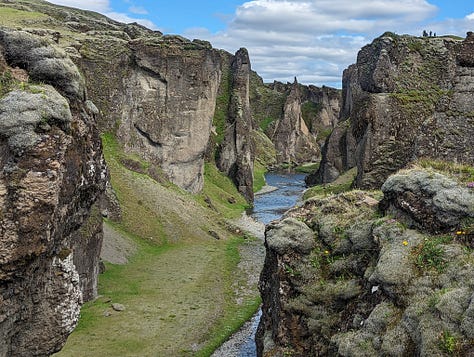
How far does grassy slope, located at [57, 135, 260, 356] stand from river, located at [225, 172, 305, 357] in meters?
4.32

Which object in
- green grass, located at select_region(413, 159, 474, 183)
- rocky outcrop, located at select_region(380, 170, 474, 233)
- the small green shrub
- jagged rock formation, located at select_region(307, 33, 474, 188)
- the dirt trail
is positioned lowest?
the dirt trail

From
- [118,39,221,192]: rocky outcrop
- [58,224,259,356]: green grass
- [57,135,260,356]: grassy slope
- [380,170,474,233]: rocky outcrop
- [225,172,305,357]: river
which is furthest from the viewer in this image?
[225,172,305,357]: river

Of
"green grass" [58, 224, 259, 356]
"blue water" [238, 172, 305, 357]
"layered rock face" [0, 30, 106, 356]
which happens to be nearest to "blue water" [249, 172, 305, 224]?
"blue water" [238, 172, 305, 357]

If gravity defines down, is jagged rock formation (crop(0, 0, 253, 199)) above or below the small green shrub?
above

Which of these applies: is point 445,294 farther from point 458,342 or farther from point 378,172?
point 378,172

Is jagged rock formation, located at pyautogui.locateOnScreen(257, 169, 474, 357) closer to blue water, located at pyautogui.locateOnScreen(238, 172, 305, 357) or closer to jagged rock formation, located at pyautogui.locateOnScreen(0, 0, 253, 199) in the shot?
blue water, located at pyautogui.locateOnScreen(238, 172, 305, 357)

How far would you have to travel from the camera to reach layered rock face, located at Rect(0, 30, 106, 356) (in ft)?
67.2

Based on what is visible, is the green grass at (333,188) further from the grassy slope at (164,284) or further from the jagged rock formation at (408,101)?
the jagged rock formation at (408,101)

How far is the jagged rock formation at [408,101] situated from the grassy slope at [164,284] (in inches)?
652

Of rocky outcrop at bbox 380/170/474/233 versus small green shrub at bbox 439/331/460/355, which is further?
Result: rocky outcrop at bbox 380/170/474/233

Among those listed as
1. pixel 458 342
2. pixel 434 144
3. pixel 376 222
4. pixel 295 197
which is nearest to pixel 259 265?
pixel 434 144

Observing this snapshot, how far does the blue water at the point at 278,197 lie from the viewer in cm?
9519

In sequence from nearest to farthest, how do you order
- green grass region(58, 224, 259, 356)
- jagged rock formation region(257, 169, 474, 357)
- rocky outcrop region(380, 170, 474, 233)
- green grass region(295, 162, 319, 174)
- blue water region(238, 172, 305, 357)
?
jagged rock formation region(257, 169, 474, 357) → rocky outcrop region(380, 170, 474, 233) → green grass region(58, 224, 259, 356) → blue water region(238, 172, 305, 357) → green grass region(295, 162, 319, 174)

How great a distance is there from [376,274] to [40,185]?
1425cm
